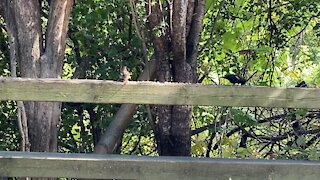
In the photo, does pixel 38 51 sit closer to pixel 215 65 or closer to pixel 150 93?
pixel 150 93

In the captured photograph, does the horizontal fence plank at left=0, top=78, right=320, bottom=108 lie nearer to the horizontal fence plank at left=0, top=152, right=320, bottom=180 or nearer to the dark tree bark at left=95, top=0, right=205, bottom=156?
the horizontal fence plank at left=0, top=152, right=320, bottom=180

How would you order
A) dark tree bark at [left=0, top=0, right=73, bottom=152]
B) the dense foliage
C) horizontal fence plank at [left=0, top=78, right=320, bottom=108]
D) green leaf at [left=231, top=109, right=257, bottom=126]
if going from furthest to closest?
the dense foliage
green leaf at [left=231, top=109, right=257, bottom=126]
dark tree bark at [left=0, top=0, right=73, bottom=152]
horizontal fence plank at [left=0, top=78, right=320, bottom=108]

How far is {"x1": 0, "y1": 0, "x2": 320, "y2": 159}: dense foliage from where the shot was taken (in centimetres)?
433

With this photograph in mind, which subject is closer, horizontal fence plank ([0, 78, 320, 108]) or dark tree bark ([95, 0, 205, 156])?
horizontal fence plank ([0, 78, 320, 108])

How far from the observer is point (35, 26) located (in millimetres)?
3375

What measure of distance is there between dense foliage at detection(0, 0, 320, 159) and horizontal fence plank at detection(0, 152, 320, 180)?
115 cm

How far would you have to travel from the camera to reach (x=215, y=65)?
4723 mm

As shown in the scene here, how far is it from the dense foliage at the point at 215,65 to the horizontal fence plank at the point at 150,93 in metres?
1.21

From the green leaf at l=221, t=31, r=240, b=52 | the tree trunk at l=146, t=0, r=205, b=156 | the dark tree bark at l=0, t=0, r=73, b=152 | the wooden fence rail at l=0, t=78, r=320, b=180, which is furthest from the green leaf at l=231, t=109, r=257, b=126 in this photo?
the dark tree bark at l=0, t=0, r=73, b=152

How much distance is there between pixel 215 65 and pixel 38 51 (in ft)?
5.97

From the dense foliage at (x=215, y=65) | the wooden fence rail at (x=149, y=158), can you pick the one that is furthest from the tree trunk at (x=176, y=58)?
the dense foliage at (x=215, y=65)

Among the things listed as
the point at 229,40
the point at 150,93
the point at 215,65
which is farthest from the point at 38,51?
the point at 215,65

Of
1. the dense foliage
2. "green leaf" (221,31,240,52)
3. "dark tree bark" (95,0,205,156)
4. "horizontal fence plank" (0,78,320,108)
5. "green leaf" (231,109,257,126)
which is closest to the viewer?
"horizontal fence plank" (0,78,320,108)

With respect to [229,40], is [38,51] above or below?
below
